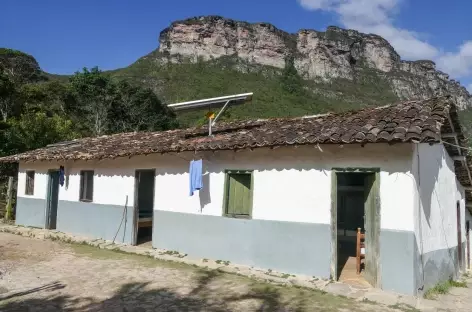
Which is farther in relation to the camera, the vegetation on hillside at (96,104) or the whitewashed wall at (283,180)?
the vegetation on hillside at (96,104)

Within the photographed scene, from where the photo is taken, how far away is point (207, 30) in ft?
281

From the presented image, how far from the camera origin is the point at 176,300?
22.1ft

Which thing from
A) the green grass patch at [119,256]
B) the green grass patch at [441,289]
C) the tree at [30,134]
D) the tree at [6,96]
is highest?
the tree at [6,96]

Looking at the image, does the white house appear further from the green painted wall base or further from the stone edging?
the stone edging

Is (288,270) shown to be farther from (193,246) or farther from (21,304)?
(21,304)

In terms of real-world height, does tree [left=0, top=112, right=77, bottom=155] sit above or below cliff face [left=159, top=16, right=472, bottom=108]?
below

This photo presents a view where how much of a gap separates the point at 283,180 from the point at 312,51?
8417cm

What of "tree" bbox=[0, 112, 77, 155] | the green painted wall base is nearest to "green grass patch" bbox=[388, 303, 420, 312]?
the green painted wall base

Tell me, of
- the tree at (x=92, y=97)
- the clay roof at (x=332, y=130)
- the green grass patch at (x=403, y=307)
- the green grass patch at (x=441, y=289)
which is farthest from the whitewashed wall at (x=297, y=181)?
the tree at (x=92, y=97)

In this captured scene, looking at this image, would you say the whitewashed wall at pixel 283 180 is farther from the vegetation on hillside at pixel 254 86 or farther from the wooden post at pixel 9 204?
the vegetation on hillside at pixel 254 86

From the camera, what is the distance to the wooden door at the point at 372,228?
301 inches

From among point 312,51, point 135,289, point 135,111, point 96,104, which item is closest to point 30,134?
point 96,104

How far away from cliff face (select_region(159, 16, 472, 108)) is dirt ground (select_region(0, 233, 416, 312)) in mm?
68948

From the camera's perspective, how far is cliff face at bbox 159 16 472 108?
8181cm
